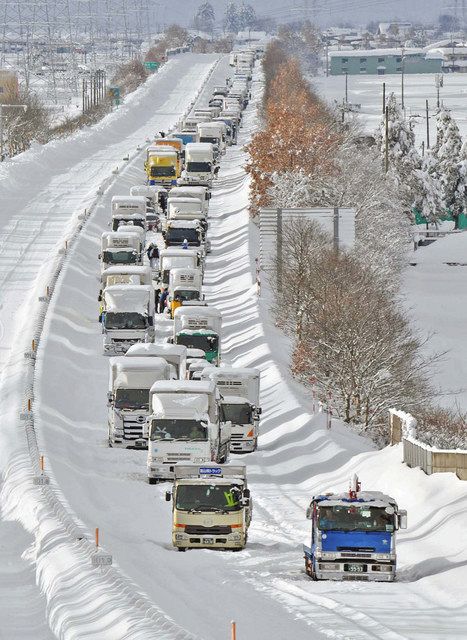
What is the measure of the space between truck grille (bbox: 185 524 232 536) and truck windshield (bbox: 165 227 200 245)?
43383 millimetres

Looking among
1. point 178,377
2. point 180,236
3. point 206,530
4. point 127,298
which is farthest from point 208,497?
point 180,236

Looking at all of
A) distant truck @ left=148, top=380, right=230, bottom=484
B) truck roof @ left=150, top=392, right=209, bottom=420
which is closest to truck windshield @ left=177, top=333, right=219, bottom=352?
distant truck @ left=148, top=380, right=230, bottom=484

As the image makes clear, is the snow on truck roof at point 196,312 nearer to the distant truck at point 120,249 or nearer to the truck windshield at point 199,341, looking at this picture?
the truck windshield at point 199,341

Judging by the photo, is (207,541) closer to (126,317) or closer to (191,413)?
(191,413)

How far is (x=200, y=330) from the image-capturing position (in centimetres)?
5147

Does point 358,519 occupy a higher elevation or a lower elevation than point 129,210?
higher

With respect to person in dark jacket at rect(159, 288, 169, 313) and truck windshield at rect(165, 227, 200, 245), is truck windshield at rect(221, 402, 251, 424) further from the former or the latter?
truck windshield at rect(165, 227, 200, 245)

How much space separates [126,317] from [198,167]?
156 ft

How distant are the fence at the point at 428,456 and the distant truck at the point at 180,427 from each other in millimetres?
4504

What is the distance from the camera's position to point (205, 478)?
29.6 meters

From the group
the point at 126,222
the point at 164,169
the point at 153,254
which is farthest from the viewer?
the point at 164,169

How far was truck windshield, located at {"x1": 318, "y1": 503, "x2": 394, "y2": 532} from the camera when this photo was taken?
27.2 metres

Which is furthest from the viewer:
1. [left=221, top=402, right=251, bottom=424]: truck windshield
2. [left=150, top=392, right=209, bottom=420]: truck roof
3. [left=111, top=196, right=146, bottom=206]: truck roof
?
[left=111, top=196, right=146, bottom=206]: truck roof

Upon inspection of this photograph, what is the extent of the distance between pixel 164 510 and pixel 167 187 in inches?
2482
